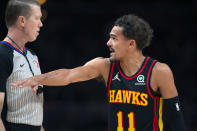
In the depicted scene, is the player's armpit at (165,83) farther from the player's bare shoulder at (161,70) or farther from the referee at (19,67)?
the referee at (19,67)

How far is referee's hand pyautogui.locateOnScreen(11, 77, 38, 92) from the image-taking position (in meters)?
2.59

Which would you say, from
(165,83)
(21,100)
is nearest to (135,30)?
(165,83)

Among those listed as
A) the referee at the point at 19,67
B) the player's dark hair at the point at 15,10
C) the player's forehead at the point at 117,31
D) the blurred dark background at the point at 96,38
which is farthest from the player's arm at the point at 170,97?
the blurred dark background at the point at 96,38

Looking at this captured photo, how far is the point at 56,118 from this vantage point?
859 centimetres

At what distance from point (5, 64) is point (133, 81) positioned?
1.23m

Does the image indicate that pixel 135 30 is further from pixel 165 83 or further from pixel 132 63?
pixel 165 83

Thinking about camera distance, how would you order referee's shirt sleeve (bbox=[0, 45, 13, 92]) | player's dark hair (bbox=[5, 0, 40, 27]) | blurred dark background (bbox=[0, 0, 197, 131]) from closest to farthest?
referee's shirt sleeve (bbox=[0, 45, 13, 92]) → player's dark hair (bbox=[5, 0, 40, 27]) → blurred dark background (bbox=[0, 0, 197, 131])

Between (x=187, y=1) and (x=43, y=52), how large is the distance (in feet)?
17.9

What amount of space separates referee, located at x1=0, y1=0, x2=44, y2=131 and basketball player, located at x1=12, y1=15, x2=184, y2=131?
0.23m

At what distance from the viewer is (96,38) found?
426 inches

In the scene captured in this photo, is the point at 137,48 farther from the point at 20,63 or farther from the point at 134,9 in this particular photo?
the point at 134,9

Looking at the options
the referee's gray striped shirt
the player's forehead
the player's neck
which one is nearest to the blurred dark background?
the player's neck

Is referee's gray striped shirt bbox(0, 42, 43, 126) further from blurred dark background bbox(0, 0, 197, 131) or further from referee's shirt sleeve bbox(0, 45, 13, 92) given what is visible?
blurred dark background bbox(0, 0, 197, 131)

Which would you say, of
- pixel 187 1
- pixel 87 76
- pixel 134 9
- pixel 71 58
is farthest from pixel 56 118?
pixel 187 1
